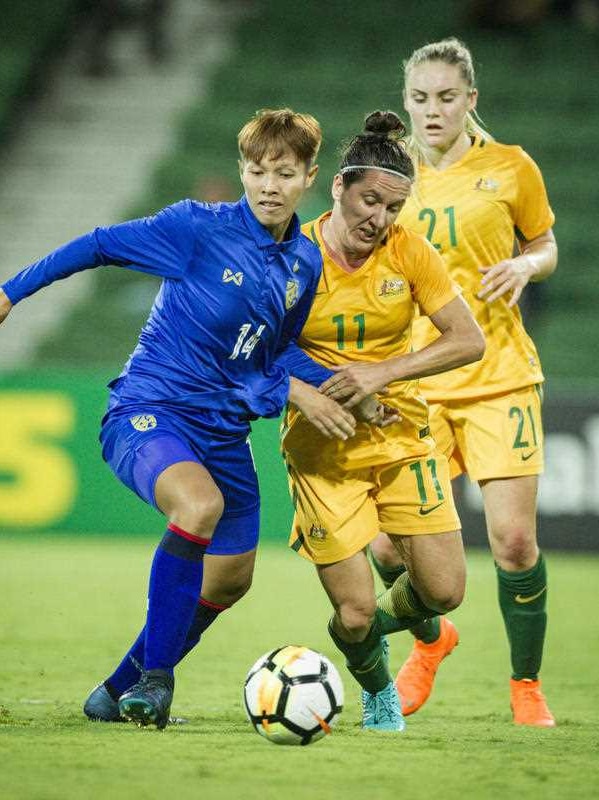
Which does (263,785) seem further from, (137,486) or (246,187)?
(246,187)

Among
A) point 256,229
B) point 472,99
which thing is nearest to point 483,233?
point 472,99

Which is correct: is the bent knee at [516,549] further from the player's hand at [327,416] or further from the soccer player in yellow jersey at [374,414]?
the player's hand at [327,416]

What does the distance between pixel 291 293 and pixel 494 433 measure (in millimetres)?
1135

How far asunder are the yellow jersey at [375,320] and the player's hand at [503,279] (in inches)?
14.6

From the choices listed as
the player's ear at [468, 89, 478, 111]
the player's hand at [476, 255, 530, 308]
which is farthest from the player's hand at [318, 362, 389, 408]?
the player's ear at [468, 89, 478, 111]

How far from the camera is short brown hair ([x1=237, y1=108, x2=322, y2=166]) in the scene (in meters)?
4.55

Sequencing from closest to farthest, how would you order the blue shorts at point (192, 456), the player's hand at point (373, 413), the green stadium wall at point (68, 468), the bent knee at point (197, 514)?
the bent knee at point (197, 514)
the blue shorts at point (192, 456)
the player's hand at point (373, 413)
the green stadium wall at point (68, 468)

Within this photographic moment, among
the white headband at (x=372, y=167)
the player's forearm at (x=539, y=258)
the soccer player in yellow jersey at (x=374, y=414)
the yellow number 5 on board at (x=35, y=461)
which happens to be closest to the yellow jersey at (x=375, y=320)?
the soccer player in yellow jersey at (x=374, y=414)

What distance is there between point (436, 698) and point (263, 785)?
7.62 feet

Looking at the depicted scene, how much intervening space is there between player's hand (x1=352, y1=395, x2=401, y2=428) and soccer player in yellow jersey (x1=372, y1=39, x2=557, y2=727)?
661mm

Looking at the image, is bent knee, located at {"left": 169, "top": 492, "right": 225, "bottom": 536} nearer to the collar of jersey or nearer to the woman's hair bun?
the collar of jersey

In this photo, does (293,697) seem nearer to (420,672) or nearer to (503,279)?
(420,672)

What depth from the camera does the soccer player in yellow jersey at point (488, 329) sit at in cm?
531

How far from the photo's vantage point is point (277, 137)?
4559 mm
